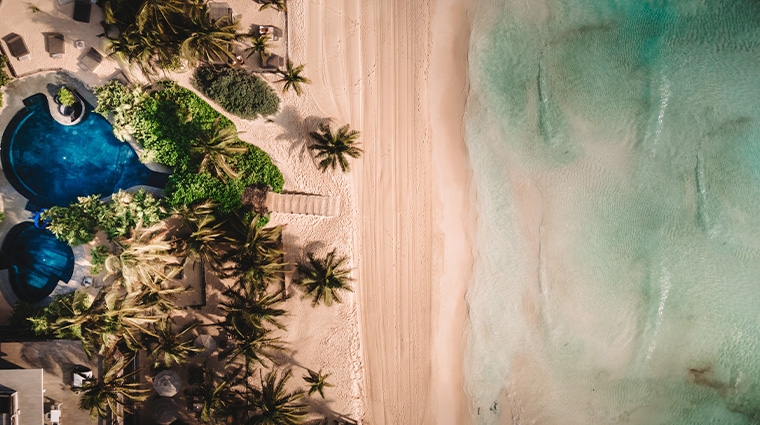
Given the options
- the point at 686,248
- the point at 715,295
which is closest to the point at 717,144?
the point at 686,248

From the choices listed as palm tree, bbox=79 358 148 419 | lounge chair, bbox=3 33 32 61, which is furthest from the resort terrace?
palm tree, bbox=79 358 148 419

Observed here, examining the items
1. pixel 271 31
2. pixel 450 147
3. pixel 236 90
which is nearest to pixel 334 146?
pixel 236 90

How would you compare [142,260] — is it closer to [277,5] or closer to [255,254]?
[255,254]

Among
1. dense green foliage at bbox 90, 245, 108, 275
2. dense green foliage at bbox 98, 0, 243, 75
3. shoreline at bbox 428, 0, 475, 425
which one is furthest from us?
shoreline at bbox 428, 0, 475, 425

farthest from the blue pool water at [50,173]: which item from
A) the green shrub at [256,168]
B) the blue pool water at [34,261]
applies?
the green shrub at [256,168]

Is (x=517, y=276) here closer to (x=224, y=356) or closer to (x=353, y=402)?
(x=353, y=402)

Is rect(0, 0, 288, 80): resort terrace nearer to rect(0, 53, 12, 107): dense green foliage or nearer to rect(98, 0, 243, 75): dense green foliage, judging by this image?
rect(0, 53, 12, 107): dense green foliage
